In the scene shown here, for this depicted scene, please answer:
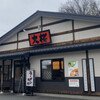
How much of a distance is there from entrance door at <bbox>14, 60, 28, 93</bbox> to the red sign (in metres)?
1.74

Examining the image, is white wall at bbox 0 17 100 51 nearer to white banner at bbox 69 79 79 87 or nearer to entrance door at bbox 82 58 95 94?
entrance door at bbox 82 58 95 94

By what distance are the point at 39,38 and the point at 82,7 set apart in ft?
67.8

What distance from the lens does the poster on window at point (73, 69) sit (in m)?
9.64

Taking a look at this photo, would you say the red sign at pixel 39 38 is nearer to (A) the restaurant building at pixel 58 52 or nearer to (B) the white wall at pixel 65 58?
(A) the restaurant building at pixel 58 52

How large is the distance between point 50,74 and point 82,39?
10.2 ft

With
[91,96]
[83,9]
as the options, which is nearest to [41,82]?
[91,96]

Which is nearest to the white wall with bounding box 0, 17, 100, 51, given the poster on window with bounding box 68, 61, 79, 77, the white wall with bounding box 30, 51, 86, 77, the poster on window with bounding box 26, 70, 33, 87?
the white wall with bounding box 30, 51, 86, 77

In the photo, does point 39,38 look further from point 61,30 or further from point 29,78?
point 29,78

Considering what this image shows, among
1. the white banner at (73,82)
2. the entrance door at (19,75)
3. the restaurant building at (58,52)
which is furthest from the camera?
the entrance door at (19,75)

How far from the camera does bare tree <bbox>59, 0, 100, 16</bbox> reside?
26.9m

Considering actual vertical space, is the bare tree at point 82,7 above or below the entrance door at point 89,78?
above

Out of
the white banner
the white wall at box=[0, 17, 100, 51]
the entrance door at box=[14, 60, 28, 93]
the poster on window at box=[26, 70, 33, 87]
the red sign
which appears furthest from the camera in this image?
the entrance door at box=[14, 60, 28, 93]

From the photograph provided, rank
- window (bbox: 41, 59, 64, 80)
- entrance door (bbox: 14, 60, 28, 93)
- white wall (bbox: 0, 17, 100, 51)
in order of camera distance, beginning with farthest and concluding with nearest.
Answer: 1. entrance door (bbox: 14, 60, 28, 93)
2. window (bbox: 41, 59, 64, 80)
3. white wall (bbox: 0, 17, 100, 51)

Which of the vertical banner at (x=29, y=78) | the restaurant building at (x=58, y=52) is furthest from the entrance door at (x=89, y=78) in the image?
the vertical banner at (x=29, y=78)
